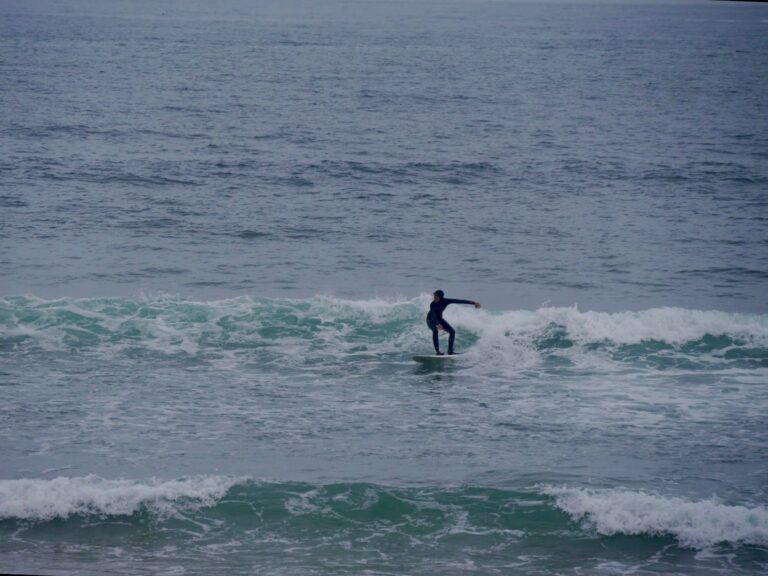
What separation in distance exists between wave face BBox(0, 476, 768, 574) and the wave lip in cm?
1

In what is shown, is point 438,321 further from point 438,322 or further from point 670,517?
point 670,517

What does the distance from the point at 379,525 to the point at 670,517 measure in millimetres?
4084

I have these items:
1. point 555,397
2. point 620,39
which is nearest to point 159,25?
point 620,39

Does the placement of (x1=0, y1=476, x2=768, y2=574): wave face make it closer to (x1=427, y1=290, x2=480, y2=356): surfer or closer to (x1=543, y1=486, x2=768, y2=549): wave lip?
(x1=543, y1=486, x2=768, y2=549): wave lip

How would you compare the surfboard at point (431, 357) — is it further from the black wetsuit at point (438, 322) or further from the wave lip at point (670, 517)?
the wave lip at point (670, 517)

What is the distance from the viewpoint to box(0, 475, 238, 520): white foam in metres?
15.0

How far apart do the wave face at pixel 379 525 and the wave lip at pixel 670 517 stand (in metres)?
0.01

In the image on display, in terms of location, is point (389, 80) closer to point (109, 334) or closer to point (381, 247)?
point (381, 247)

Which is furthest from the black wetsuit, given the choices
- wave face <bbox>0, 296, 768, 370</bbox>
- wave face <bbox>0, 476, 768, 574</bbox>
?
wave face <bbox>0, 476, 768, 574</bbox>

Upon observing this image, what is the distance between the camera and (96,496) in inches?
603

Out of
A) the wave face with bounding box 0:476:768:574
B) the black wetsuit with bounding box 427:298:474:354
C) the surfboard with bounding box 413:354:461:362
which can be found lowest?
the wave face with bounding box 0:476:768:574

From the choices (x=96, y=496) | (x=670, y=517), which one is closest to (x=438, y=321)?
(x=670, y=517)

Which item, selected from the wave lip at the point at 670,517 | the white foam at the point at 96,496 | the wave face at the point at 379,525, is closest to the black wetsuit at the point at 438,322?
the wave face at the point at 379,525

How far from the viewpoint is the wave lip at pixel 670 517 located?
14.5m
